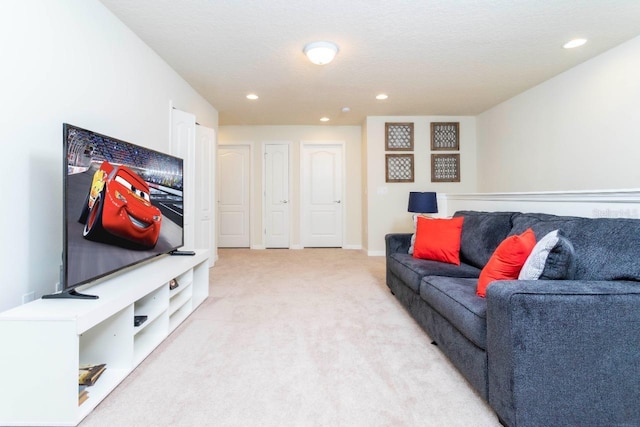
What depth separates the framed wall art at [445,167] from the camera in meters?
5.17

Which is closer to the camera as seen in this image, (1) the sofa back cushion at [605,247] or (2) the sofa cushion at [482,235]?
(1) the sofa back cushion at [605,247]

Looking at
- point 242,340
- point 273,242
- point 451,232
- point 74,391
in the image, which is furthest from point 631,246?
point 273,242

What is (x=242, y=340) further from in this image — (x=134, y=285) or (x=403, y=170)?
(x=403, y=170)

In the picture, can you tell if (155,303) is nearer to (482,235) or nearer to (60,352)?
(60,352)

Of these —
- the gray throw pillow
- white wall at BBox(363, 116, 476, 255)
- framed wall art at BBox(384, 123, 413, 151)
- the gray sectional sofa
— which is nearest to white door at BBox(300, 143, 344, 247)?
white wall at BBox(363, 116, 476, 255)

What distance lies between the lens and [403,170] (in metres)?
5.14

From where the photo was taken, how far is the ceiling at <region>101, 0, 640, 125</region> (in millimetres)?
2188

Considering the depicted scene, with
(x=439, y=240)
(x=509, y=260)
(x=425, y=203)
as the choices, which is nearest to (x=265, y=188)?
(x=425, y=203)

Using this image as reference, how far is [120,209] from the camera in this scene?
1779mm

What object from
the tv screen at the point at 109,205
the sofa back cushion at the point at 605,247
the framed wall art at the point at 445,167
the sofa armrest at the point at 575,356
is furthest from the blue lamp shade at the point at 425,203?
the tv screen at the point at 109,205

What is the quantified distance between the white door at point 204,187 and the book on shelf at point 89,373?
7.07 feet

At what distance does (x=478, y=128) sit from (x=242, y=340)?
16.6 feet

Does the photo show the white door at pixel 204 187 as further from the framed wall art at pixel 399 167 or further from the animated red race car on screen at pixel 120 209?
the framed wall art at pixel 399 167

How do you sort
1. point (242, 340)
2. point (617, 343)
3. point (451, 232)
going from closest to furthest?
point (617, 343) < point (242, 340) < point (451, 232)
